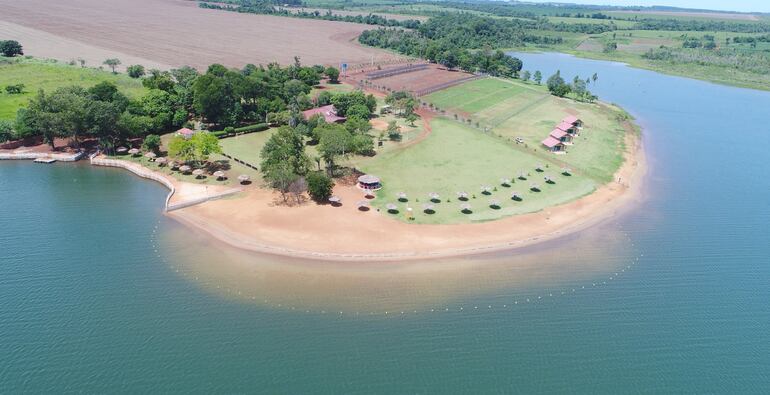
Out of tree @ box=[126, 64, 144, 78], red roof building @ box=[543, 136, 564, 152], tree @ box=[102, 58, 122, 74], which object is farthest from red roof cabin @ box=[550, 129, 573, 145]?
tree @ box=[102, 58, 122, 74]

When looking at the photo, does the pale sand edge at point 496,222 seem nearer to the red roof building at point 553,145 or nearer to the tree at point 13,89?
the red roof building at point 553,145

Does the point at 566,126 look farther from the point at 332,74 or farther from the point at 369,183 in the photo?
the point at 332,74

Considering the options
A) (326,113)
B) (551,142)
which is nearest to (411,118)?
(326,113)

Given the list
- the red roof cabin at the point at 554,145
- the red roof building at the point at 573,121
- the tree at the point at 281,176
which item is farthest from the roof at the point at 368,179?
the red roof building at the point at 573,121

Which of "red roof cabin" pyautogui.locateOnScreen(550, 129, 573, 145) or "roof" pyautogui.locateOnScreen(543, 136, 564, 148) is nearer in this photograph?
"roof" pyautogui.locateOnScreen(543, 136, 564, 148)

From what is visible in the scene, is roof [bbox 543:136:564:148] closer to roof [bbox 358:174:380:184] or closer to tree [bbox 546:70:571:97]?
roof [bbox 358:174:380:184]
